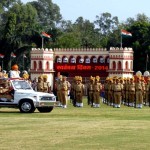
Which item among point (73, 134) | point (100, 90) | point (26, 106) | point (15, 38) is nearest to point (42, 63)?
point (15, 38)

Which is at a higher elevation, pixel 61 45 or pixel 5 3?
pixel 5 3

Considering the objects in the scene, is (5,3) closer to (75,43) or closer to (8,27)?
(75,43)

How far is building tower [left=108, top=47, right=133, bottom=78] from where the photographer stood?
6769 cm

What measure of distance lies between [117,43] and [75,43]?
246 inches

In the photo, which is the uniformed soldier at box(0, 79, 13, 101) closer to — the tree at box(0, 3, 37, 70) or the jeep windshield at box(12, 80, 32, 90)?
the jeep windshield at box(12, 80, 32, 90)

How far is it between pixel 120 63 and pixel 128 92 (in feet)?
82.3

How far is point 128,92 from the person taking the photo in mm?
42969

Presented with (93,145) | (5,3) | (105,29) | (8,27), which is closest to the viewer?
(93,145)

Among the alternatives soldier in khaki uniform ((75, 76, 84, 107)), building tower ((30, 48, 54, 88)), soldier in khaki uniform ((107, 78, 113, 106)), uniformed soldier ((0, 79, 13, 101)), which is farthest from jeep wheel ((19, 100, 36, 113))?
building tower ((30, 48, 54, 88))

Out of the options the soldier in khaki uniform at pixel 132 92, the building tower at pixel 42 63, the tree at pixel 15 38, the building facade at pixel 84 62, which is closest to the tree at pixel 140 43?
the tree at pixel 15 38

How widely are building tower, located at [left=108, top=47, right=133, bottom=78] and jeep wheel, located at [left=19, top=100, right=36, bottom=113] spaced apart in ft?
120

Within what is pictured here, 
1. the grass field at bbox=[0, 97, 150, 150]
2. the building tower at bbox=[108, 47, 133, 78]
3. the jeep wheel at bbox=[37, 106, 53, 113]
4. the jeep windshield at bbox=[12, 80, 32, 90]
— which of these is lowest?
the grass field at bbox=[0, 97, 150, 150]

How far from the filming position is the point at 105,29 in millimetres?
140500

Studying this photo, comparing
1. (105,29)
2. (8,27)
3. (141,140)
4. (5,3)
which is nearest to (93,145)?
(141,140)
